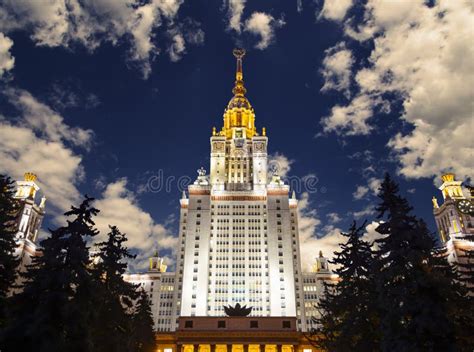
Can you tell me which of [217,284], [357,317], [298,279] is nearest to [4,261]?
[357,317]

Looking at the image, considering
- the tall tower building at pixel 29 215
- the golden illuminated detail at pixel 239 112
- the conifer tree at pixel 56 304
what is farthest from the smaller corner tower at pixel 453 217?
the tall tower building at pixel 29 215

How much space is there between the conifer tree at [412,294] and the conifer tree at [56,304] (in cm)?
1971

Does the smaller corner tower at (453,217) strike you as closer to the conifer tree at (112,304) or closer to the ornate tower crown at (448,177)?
the ornate tower crown at (448,177)

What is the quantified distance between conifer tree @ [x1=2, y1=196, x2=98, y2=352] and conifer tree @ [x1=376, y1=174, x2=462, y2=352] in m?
19.7

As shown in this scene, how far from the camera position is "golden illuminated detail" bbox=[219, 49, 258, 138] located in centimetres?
14412

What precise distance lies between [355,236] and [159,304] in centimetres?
10006

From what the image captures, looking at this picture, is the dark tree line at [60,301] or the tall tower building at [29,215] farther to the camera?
the tall tower building at [29,215]

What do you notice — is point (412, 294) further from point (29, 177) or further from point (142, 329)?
point (29, 177)

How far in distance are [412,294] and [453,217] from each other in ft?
336

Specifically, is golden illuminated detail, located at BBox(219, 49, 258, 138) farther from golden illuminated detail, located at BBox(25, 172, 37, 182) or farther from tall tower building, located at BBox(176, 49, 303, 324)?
golden illuminated detail, located at BBox(25, 172, 37, 182)

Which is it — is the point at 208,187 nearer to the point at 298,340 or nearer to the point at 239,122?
the point at 239,122

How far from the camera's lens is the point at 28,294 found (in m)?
24.9

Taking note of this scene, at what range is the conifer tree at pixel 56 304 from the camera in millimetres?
23562

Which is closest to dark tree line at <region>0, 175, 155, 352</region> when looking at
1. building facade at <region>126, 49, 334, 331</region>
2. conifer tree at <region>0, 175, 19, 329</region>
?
conifer tree at <region>0, 175, 19, 329</region>
